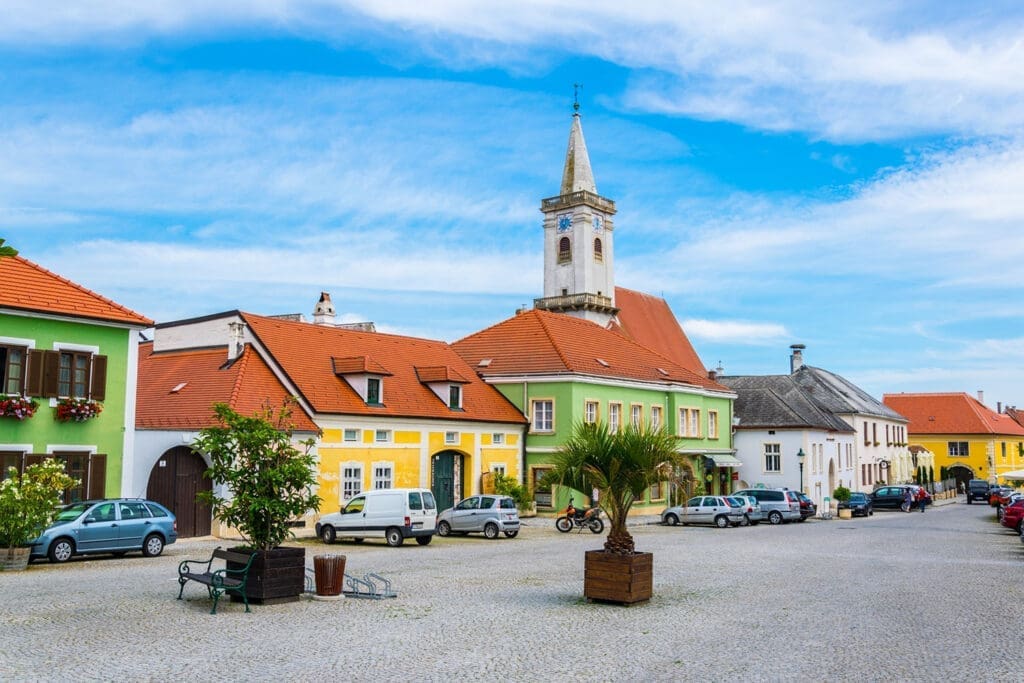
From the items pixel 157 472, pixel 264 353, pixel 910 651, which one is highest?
pixel 264 353

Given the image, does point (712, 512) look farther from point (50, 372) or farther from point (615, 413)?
point (50, 372)

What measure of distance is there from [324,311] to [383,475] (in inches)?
582

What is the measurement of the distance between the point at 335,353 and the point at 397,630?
25.3m

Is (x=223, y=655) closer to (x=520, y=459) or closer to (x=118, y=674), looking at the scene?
(x=118, y=674)

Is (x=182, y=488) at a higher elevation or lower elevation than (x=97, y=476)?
lower

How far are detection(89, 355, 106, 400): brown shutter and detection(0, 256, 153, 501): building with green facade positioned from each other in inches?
1.0

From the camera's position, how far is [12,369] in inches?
1016

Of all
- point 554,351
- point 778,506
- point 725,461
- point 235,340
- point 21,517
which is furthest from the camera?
point 725,461

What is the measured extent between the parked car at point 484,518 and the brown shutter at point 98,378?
1174cm

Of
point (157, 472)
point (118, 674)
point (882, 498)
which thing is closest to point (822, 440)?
point (882, 498)

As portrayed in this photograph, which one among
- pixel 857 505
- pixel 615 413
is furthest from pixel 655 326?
pixel 615 413

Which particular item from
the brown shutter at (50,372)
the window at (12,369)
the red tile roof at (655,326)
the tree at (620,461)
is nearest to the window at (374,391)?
the brown shutter at (50,372)

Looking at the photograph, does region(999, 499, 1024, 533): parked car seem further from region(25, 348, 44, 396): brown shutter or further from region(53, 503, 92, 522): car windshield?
region(25, 348, 44, 396): brown shutter

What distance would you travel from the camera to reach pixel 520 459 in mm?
43469
